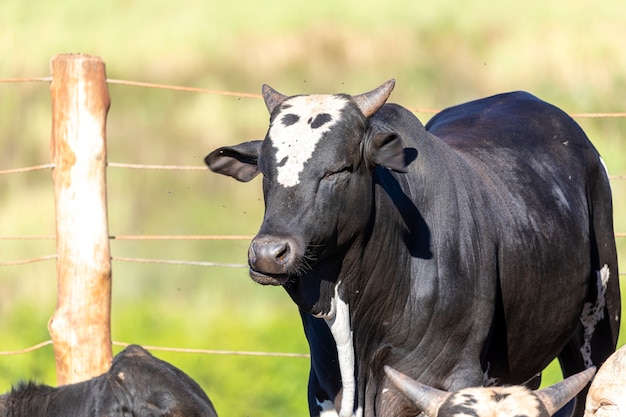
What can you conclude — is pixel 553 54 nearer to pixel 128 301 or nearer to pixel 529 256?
pixel 128 301

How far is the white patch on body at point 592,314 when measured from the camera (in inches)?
254

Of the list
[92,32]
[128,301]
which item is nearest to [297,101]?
[128,301]

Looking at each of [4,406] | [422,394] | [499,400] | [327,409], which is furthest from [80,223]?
[499,400]

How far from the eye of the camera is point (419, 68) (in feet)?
52.7

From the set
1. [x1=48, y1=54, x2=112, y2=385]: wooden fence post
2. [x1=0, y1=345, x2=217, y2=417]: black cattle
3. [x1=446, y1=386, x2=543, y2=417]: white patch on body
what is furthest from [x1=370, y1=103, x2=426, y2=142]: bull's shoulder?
[x1=48, y1=54, x2=112, y2=385]: wooden fence post

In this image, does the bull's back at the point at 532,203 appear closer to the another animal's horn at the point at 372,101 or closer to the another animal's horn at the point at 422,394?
the another animal's horn at the point at 372,101

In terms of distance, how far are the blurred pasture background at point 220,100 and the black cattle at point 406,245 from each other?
3368 millimetres

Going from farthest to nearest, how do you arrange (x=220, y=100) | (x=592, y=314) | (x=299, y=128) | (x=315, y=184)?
(x=220, y=100) < (x=592, y=314) < (x=299, y=128) < (x=315, y=184)

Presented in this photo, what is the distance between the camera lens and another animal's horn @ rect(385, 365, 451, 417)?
4535 mm

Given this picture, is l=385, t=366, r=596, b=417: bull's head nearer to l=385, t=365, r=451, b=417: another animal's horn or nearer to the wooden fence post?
l=385, t=365, r=451, b=417: another animal's horn

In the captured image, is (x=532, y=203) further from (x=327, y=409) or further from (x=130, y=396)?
(x=130, y=396)

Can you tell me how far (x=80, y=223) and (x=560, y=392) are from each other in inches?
123

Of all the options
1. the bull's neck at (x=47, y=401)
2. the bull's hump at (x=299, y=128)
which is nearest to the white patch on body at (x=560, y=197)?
the bull's hump at (x=299, y=128)

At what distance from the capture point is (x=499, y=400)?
14.3ft
